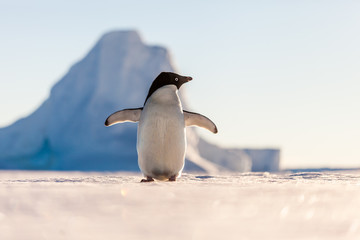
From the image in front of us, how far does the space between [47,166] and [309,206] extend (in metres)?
13.8

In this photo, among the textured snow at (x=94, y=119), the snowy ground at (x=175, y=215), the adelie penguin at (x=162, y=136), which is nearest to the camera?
the snowy ground at (x=175, y=215)

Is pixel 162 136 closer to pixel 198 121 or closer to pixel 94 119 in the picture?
pixel 198 121

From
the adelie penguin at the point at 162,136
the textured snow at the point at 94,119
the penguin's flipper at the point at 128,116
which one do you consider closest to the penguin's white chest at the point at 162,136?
the adelie penguin at the point at 162,136

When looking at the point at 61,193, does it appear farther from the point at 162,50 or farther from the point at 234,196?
the point at 162,50

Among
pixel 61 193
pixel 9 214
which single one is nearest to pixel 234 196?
pixel 61 193

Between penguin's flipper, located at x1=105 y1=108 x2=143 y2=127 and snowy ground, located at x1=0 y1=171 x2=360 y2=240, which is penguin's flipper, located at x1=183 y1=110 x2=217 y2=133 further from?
snowy ground, located at x1=0 y1=171 x2=360 y2=240

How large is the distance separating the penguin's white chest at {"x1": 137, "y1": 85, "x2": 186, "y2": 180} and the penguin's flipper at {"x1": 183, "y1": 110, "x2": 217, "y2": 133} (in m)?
0.34

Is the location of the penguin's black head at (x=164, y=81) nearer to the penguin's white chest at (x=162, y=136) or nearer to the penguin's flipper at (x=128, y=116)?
the penguin's white chest at (x=162, y=136)

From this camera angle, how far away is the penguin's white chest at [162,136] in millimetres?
3109

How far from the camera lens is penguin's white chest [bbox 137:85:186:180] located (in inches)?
122

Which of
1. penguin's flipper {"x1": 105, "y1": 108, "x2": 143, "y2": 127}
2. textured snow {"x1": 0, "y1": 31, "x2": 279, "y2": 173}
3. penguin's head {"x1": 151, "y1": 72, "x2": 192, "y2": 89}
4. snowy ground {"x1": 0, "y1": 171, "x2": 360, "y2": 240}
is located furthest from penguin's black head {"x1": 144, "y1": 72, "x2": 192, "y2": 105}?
textured snow {"x1": 0, "y1": 31, "x2": 279, "y2": 173}

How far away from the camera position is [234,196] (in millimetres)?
1641

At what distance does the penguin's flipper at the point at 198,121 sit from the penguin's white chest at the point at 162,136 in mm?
335

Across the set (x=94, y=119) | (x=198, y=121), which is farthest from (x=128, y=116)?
(x=94, y=119)
